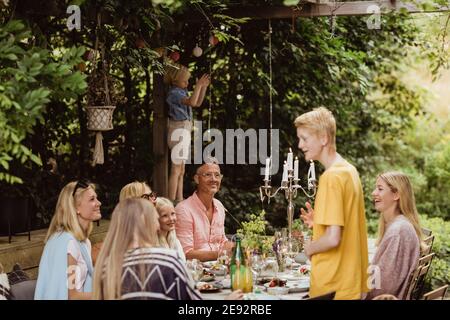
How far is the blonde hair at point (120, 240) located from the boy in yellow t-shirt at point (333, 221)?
81cm

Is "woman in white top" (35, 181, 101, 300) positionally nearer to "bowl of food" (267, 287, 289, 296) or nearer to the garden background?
"bowl of food" (267, 287, 289, 296)

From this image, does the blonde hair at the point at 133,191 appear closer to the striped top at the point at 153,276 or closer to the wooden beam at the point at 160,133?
the striped top at the point at 153,276

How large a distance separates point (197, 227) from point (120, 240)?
7.91ft

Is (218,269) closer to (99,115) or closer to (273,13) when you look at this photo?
(99,115)

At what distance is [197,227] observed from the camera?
6.07 meters

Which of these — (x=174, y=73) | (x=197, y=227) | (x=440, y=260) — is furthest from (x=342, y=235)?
(x=440, y=260)

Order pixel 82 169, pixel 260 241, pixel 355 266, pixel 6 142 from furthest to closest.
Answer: pixel 82 169 → pixel 260 241 → pixel 6 142 → pixel 355 266

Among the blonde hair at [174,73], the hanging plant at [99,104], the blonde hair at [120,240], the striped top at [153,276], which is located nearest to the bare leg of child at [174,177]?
the blonde hair at [174,73]

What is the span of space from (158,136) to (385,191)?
10.1 feet

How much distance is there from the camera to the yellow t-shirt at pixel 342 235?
12.9ft

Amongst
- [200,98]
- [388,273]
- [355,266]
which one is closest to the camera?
[355,266]

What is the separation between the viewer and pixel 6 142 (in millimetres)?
4297
